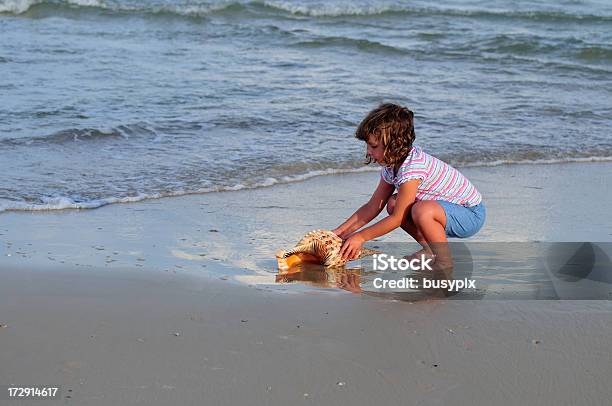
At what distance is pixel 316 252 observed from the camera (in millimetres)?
4195

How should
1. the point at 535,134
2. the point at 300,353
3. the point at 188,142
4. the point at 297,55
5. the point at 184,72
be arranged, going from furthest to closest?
1. the point at 297,55
2. the point at 184,72
3. the point at 535,134
4. the point at 188,142
5. the point at 300,353

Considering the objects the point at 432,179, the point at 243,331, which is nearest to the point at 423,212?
the point at 432,179

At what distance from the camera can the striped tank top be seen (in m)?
4.16

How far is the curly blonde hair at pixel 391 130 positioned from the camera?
410 centimetres

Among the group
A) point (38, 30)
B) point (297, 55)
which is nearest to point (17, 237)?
point (297, 55)

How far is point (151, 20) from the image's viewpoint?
1445 cm

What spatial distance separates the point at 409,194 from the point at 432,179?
0.62 feet

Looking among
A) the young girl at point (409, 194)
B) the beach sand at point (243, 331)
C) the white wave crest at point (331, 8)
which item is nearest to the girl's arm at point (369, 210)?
the young girl at point (409, 194)

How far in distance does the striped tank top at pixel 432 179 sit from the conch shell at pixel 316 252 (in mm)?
404

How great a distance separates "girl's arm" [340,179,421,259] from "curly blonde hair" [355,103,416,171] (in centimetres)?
15

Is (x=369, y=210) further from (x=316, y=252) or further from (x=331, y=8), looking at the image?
(x=331, y=8)

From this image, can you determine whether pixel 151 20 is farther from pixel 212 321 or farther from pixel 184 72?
pixel 212 321

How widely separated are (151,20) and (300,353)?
12.0 meters

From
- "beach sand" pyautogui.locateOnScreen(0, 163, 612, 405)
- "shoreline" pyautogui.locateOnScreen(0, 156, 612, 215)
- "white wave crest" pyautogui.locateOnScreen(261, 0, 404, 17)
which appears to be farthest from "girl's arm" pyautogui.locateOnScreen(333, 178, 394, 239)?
"white wave crest" pyautogui.locateOnScreen(261, 0, 404, 17)
